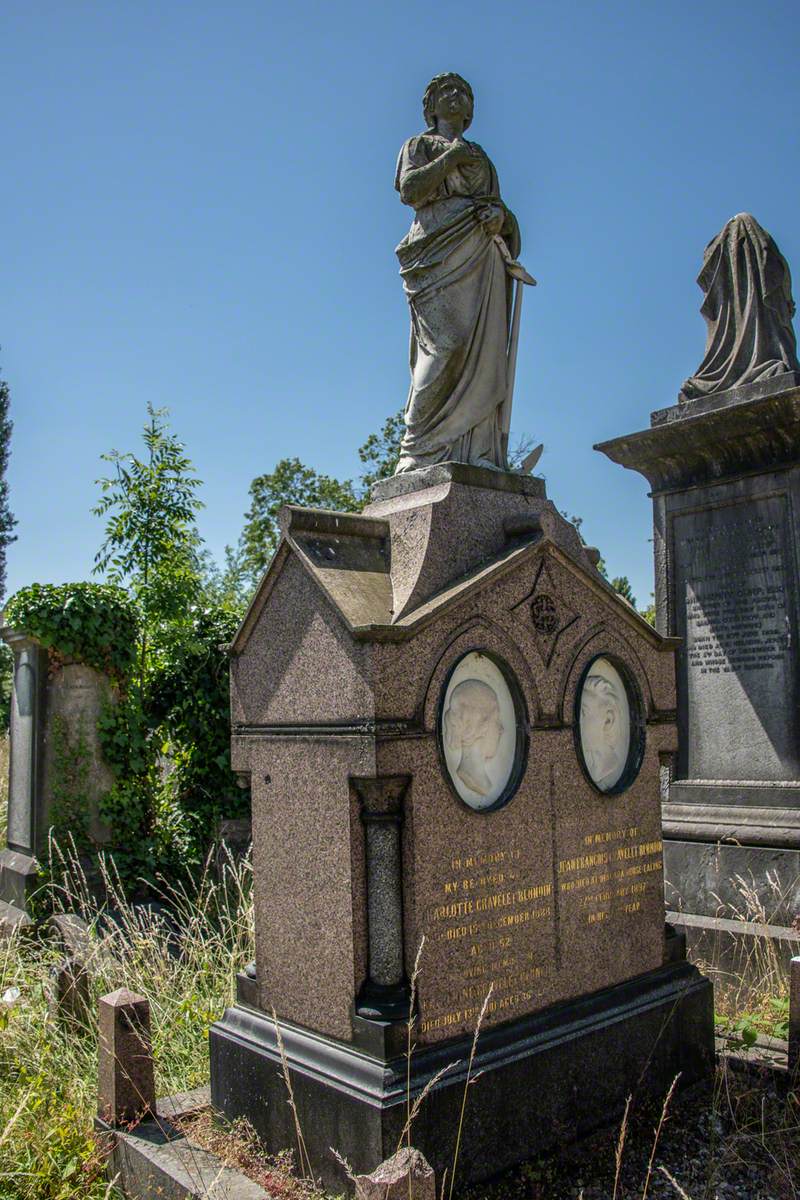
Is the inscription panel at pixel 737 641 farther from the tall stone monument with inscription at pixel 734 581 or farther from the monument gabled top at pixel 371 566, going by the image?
the monument gabled top at pixel 371 566

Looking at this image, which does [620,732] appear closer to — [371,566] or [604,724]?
[604,724]

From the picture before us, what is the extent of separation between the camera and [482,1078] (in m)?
3.46

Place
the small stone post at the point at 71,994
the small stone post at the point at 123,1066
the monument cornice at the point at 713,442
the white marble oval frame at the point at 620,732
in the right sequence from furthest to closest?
the monument cornice at the point at 713,442, the small stone post at the point at 71,994, the white marble oval frame at the point at 620,732, the small stone post at the point at 123,1066

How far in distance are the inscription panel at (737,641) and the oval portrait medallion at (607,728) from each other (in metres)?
2.24

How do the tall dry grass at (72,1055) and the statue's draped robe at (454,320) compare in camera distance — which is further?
the statue's draped robe at (454,320)

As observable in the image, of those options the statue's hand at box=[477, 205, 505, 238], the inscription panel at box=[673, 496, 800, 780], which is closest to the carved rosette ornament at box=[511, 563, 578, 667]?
the statue's hand at box=[477, 205, 505, 238]

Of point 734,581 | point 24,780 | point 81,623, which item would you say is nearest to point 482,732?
point 734,581

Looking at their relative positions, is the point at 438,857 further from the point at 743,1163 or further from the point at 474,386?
the point at 474,386

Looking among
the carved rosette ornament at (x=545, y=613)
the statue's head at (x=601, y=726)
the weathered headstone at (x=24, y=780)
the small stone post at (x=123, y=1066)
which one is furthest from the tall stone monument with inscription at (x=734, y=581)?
the weathered headstone at (x=24, y=780)

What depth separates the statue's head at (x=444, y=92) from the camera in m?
4.58

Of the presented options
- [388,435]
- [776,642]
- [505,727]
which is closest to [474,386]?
[505,727]

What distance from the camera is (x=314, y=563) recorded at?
3.73 m

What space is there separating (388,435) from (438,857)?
22.9 metres

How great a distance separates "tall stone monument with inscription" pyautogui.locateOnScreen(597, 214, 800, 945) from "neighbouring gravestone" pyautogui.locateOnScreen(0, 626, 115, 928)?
4655 mm
